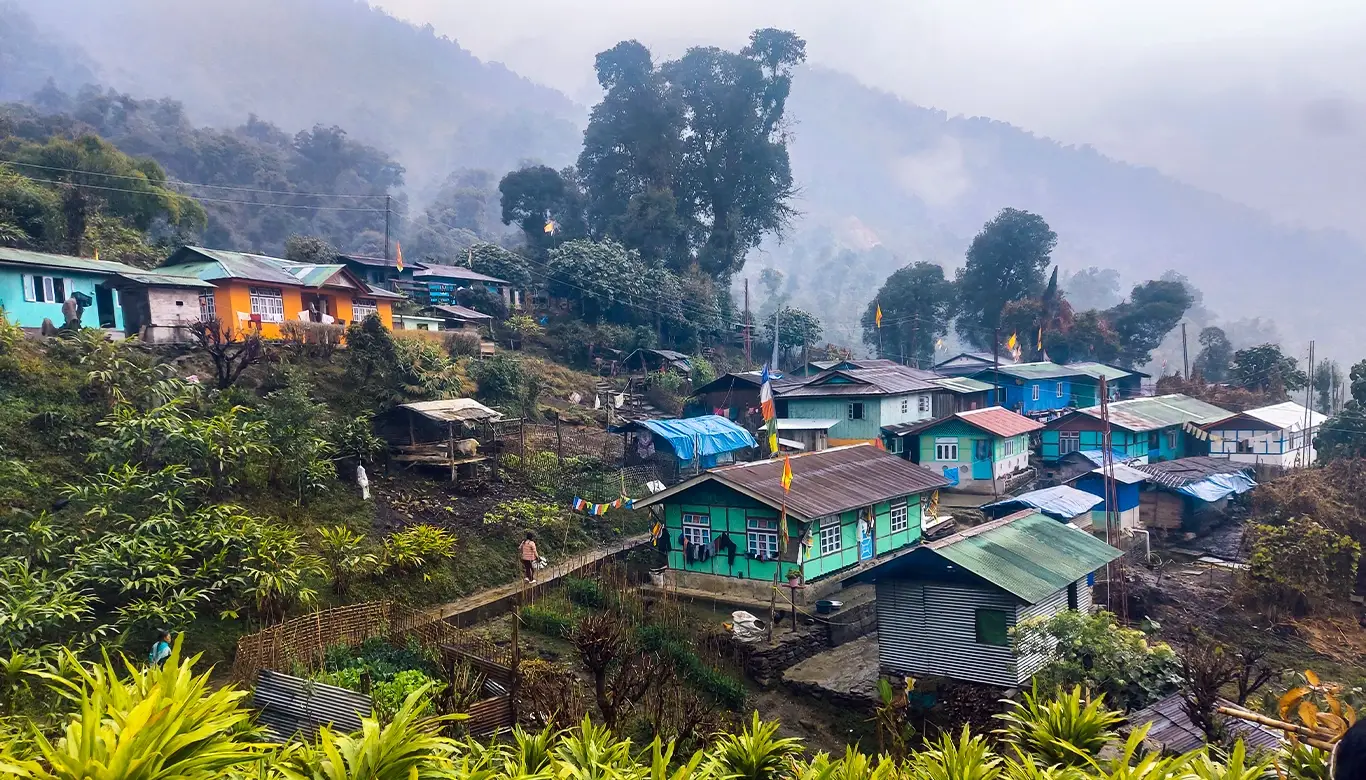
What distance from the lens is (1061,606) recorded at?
1797cm

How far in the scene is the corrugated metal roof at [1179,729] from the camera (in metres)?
10.4

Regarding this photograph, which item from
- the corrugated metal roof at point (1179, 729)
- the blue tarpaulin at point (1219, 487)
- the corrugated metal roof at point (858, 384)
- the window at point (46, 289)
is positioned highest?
the window at point (46, 289)

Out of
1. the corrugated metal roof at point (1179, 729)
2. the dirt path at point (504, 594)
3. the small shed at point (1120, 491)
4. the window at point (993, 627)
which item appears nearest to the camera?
the corrugated metal roof at point (1179, 729)

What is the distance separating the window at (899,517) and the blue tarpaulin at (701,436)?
7.90 m

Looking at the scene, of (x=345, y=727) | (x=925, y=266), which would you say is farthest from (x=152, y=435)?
(x=925, y=266)

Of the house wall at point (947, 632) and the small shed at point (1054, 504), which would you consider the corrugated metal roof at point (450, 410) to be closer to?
the house wall at point (947, 632)

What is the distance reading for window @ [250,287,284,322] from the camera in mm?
29391

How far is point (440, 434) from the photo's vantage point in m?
25.9

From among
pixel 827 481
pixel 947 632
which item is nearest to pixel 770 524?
pixel 827 481

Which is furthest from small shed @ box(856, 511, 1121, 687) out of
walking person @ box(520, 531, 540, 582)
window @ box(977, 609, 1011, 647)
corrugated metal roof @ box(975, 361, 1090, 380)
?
corrugated metal roof @ box(975, 361, 1090, 380)

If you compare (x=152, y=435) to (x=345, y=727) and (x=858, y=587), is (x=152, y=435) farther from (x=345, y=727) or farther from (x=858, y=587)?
(x=858, y=587)

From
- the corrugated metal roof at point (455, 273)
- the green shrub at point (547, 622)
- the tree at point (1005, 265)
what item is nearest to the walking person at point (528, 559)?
the green shrub at point (547, 622)

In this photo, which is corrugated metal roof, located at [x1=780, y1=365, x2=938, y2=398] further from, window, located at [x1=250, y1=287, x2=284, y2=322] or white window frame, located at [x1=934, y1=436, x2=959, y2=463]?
window, located at [x1=250, y1=287, x2=284, y2=322]

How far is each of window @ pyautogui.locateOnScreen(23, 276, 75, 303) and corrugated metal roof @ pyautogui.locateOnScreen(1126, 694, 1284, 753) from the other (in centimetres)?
3073
